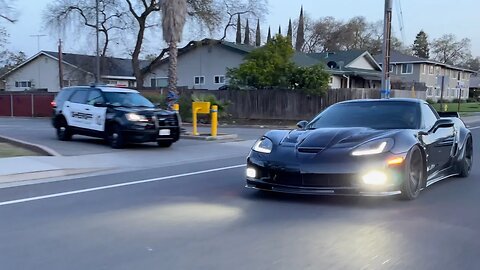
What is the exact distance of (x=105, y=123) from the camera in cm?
1463

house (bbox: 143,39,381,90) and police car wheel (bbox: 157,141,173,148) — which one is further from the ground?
house (bbox: 143,39,381,90)

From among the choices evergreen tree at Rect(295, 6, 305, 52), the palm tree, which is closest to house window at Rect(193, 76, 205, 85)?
the palm tree

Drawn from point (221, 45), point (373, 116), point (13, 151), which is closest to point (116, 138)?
point (13, 151)

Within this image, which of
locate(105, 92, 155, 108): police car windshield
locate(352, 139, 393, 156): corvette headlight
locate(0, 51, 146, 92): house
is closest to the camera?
locate(352, 139, 393, 156): corvette headlight

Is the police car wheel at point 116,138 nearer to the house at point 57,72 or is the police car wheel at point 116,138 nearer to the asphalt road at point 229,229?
the asphalt road at point 229,229

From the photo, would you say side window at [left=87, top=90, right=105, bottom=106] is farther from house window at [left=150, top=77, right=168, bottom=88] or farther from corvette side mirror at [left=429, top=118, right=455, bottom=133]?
house window at [left=150, top=77, right=168, bottom=88]

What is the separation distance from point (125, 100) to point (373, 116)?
29.0 feet

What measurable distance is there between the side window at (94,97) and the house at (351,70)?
98.8 ft

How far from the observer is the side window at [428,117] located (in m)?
8.24

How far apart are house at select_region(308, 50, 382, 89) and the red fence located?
71.4 ft

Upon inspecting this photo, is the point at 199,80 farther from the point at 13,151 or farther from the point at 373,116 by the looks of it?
the point at 373,116

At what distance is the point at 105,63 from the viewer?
178ft

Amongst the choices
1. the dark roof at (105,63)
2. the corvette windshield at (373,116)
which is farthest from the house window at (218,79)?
the corvette windshield at (373,116)

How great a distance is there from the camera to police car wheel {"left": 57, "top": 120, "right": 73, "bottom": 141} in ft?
53.1
